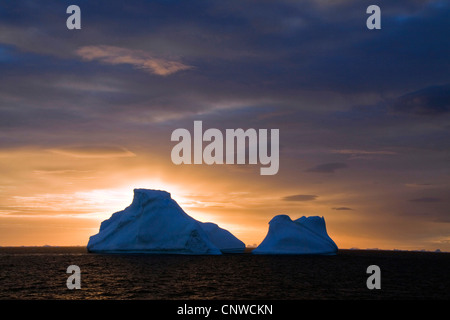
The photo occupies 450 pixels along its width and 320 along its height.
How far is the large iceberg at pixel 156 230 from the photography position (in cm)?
6306

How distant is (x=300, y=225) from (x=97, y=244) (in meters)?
33.0

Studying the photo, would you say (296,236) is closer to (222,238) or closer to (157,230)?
(222,238)

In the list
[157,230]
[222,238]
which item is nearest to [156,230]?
[157,230]

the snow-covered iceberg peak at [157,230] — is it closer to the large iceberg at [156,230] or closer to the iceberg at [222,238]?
the large iceberg at [156,230]

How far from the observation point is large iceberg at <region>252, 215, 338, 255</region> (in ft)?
236

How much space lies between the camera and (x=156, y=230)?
208ft

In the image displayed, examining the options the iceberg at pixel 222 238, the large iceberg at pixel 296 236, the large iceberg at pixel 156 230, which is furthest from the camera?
the iceberg at pixel 222 238

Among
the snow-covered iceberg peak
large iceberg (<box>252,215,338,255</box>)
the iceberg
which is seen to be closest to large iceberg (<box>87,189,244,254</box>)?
the snow-covered iceberg peak

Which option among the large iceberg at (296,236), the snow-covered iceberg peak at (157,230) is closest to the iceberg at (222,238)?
the large iceberg at (296,236)

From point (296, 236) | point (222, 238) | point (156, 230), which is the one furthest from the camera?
point (222, 238)

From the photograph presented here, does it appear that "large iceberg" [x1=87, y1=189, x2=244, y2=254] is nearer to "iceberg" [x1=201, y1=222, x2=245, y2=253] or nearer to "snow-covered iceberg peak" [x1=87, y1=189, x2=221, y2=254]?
"snow-covered iceberg peak" [x1=87, y1=189, x2=221, y2=254]

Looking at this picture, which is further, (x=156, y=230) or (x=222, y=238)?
(x=222, y=238)

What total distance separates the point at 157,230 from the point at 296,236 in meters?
22.8

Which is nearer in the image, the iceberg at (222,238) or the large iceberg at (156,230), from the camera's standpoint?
the large iceberg at (156,230)
